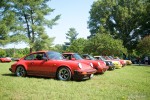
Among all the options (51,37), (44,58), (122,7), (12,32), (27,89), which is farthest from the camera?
(122,7)

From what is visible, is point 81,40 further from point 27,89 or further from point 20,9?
point 27,89

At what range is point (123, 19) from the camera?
5209 centimetres

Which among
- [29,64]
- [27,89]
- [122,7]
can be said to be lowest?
[27,89]

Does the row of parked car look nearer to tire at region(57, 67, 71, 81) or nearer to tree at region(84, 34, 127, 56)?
tire at region(57, 67, 71, 81)

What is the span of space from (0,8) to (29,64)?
33558 mm

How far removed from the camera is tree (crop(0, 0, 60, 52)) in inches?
1635

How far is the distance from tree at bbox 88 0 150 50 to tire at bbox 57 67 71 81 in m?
40.3

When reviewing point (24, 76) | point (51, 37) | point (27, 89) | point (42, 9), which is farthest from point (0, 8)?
point (27, 89)

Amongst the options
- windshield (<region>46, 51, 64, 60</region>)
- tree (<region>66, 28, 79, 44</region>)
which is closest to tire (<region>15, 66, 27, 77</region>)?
windshield (<region>46, 51, 64, 60</region>)

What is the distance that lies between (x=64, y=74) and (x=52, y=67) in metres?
0.68

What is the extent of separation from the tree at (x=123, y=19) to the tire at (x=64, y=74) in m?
40.3

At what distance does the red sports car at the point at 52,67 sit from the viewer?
33.6ft

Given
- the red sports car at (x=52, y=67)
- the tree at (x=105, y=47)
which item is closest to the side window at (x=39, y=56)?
the red sports car at (x=52, y=67)

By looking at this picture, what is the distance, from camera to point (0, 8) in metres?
41.8
